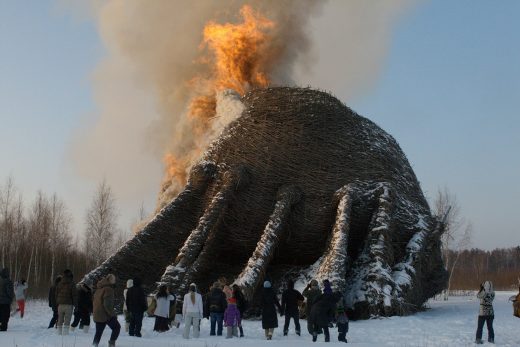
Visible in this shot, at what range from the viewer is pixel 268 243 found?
16.8 meters

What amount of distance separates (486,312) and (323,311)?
3.45 m

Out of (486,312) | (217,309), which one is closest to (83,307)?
(217,309)

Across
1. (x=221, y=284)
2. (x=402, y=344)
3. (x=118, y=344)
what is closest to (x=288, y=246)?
(x=221, y=284)

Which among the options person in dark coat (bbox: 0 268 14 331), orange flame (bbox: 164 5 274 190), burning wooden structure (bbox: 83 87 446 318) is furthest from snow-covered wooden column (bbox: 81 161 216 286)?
orange flame (bbox: 164 5 274 190)

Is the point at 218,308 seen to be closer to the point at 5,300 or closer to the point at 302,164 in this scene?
the point at 5,300

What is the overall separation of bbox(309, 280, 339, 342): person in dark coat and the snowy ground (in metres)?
0.29

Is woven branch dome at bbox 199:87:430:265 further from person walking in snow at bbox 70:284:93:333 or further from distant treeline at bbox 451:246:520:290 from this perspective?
distant treeline at bbox 451:246:520:290

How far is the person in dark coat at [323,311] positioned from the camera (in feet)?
38.9

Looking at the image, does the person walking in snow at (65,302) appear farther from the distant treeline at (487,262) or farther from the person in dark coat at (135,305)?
the distant treeline at (487,262)

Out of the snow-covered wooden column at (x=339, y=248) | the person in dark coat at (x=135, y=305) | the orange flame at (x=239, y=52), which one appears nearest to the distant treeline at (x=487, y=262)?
the orange flame at (x=239, y=52)

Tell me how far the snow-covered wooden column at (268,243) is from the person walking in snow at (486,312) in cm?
578

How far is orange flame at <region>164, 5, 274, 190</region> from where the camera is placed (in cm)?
2645

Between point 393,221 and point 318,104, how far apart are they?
16.3 ft

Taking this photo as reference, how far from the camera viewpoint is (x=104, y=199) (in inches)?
1601
